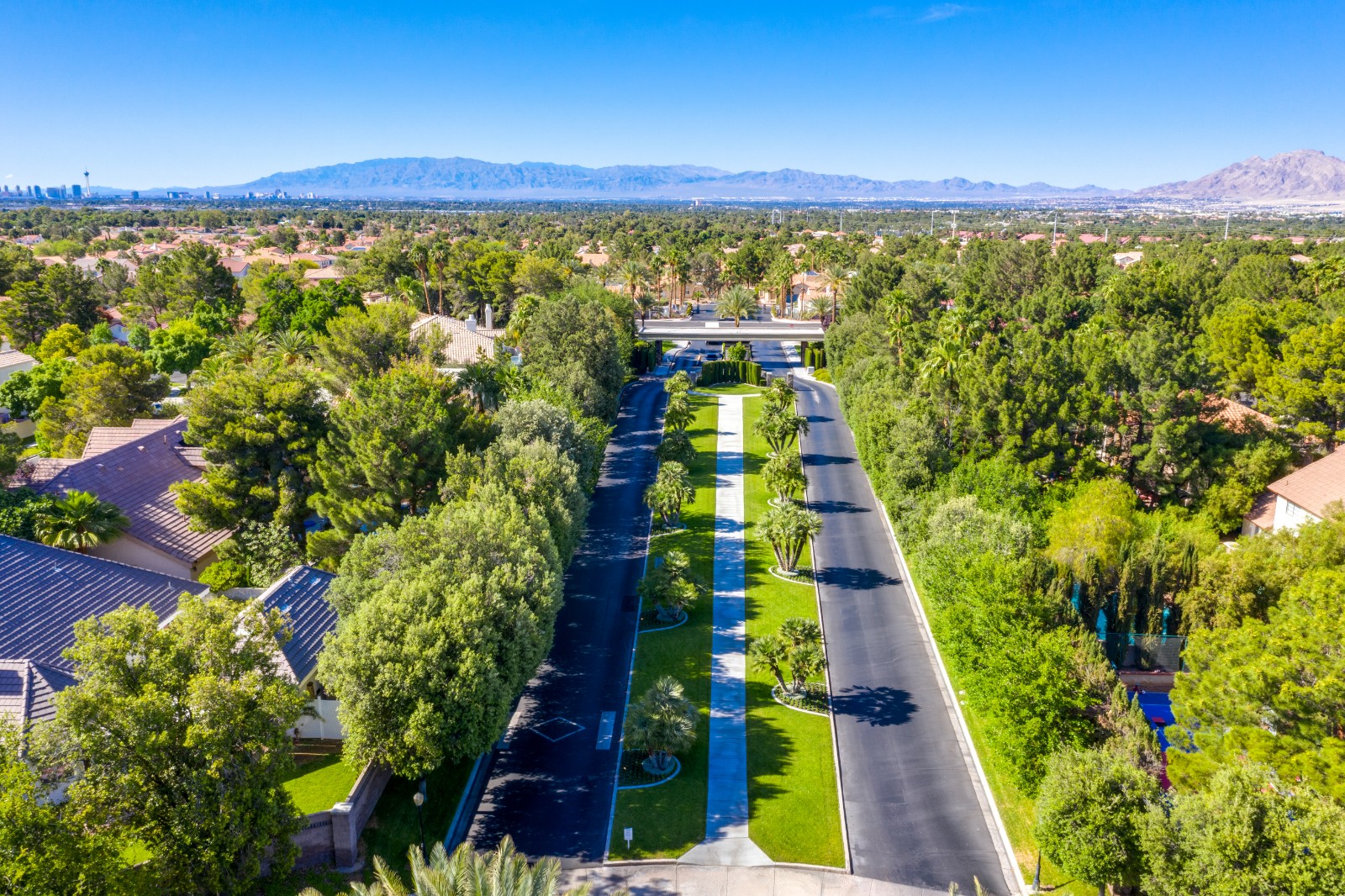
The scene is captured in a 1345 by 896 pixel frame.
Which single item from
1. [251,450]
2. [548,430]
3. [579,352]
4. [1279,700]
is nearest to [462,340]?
[579,352]

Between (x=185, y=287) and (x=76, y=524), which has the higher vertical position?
(x=185, y=287)

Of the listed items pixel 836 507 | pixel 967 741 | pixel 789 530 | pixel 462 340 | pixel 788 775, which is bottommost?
pixel 967 741

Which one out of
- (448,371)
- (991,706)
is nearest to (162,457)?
(448,371)

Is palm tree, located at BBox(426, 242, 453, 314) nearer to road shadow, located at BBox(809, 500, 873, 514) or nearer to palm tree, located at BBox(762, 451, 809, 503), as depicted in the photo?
road shadow, located at BBox(809, 500, 873, 514)

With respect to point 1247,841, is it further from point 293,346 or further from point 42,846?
point 293,346

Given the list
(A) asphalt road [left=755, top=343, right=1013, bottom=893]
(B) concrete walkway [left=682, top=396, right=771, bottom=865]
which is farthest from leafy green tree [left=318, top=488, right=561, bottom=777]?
(A) asphalt road [left=755, top=343, right=1013, bottom=893]

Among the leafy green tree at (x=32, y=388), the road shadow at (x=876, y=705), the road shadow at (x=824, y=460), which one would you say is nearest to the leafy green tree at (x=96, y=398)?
the leafy green tree at (x=32, y=388)
